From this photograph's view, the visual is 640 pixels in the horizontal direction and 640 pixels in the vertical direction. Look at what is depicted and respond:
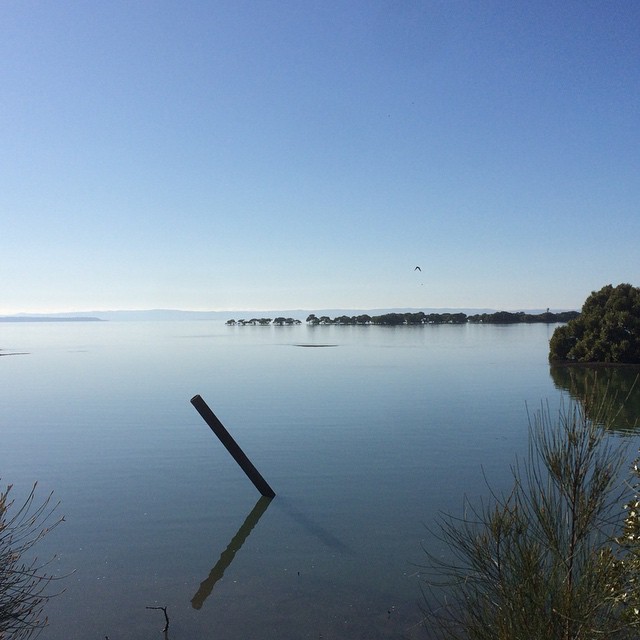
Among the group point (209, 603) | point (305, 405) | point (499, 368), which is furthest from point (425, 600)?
point (499, 368)

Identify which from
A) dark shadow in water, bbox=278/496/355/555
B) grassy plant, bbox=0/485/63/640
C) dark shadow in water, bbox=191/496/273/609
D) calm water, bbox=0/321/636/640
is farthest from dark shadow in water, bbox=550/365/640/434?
grassy plant, bbox=0/485/63/640

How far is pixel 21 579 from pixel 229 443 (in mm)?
8333

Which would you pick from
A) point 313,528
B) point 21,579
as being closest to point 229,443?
point 313,528

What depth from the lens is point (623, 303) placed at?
58219mm

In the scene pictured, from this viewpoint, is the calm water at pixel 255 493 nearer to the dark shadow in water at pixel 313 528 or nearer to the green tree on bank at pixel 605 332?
the dark shadow in water at pixel 313 528

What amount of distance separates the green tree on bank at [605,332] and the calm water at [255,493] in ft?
75.3

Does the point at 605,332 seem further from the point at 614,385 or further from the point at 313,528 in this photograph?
the point at 313,528

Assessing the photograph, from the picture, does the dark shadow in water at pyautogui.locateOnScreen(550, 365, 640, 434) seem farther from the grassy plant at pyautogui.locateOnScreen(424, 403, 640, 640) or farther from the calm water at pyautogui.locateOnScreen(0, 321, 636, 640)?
the grassy plant at pyautogui.locateOnScreen(424, 403, 640, 640)

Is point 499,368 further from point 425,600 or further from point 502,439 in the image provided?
point 425,600

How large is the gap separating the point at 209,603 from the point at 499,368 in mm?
45116

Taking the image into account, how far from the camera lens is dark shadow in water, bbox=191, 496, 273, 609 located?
10.3m

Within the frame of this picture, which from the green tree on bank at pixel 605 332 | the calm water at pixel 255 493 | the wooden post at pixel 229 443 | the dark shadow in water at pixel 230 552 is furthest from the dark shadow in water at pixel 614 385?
the dark shadow in water at pixel 230 552

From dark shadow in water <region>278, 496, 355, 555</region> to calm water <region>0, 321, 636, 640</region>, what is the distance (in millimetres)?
58

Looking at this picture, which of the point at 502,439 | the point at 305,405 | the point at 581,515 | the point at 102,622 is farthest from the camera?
the point at 305,405
